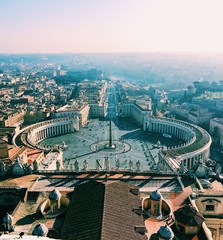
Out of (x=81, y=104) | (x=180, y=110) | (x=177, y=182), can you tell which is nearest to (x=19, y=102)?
(x=81, y=104)

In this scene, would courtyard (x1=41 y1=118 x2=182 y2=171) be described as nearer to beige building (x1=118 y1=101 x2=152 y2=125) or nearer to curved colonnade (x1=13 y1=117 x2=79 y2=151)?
curved colonnade (x1=13 y1=117 x2=79 y2=151)

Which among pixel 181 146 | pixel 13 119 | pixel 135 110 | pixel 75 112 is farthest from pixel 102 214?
pixel 135 110

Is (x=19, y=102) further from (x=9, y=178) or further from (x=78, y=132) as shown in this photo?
(x=9, y=178)

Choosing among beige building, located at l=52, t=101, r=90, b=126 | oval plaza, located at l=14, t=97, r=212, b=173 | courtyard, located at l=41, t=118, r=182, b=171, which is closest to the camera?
oval plaza, located at l=14, t=97, r=212, b=173

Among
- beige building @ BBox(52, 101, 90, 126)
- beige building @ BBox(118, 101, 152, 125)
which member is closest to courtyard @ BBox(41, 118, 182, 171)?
beige building @ BBox(52, 101, 90, 126)

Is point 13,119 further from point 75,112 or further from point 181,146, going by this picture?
A: point 181,146

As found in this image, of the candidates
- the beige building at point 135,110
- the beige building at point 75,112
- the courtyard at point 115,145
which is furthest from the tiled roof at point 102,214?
the beige building at point 75,112
